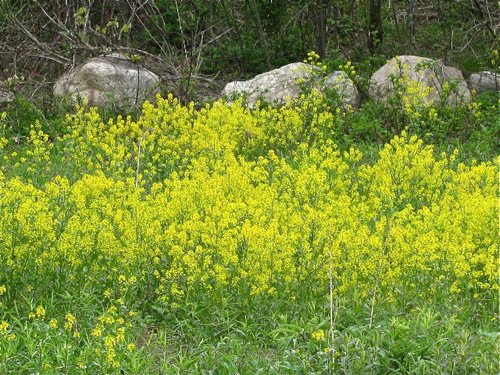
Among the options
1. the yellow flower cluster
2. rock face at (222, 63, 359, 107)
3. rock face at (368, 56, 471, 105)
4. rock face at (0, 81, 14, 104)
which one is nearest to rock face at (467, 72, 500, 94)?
rock face at (368, 56, 471, 105)

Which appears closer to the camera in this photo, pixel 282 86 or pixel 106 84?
pixel 282 86

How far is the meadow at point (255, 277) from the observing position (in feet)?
13.3

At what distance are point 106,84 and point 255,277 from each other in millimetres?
6192

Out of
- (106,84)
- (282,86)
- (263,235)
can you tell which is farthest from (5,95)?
(263,235)

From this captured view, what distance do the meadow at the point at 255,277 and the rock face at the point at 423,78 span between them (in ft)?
9.57

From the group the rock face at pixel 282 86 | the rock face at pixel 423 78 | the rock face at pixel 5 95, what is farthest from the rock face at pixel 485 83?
the rock face at pixel 5 95

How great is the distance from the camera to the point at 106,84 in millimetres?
10438

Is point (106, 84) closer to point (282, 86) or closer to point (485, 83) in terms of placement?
point (282, 86)

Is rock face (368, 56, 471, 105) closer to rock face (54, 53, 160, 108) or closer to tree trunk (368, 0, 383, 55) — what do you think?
tree trunk (368, 0, 383, 55)

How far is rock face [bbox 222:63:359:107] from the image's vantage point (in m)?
10.2

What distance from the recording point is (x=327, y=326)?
4363 millimetres

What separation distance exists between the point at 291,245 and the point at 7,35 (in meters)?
7.71

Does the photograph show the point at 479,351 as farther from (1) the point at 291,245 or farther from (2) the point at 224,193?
(2) the point at 224,193

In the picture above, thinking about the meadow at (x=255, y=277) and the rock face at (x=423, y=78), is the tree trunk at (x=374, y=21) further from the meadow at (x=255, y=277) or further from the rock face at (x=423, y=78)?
the meadow at (x=255, y=277)
